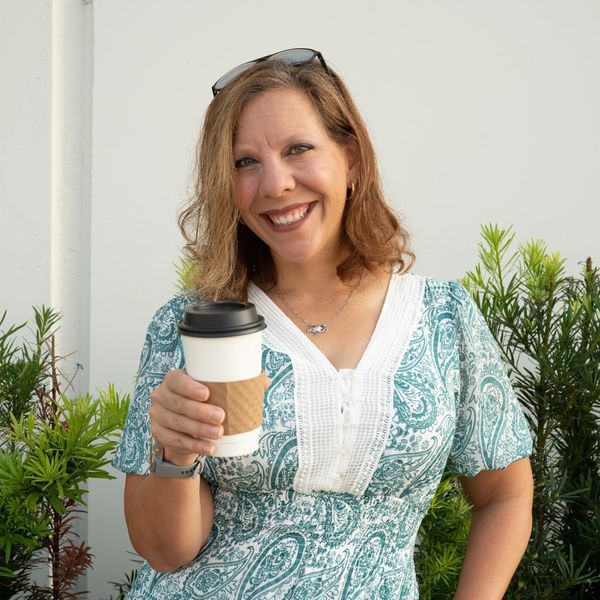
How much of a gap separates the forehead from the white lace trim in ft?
1.48

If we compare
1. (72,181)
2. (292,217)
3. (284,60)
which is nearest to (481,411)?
(292,217)

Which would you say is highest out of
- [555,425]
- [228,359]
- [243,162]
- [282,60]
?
[282,60]

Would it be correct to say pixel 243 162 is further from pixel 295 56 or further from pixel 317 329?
pixel 317 329

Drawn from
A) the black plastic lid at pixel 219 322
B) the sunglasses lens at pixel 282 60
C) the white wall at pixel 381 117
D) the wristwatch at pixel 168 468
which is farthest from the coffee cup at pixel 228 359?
the white wall at pixel 381 117

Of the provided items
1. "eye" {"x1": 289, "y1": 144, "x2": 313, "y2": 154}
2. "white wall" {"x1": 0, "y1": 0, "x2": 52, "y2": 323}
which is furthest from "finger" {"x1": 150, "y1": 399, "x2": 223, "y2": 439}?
"white wall" {"x1": 0, "y1": 0, "x2": 52, "y2": 323}

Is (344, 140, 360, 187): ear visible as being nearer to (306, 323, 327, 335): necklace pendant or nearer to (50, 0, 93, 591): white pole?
(306, 323, 327, 335): necklace pendant

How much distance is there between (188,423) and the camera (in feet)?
3.50

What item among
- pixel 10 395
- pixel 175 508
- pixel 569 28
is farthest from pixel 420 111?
pixel 175 508

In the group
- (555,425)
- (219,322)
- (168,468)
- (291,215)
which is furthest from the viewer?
(555,425)

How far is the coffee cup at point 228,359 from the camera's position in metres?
1.03

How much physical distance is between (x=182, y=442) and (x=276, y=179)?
0.65 meters

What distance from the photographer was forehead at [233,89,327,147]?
62.3 inches

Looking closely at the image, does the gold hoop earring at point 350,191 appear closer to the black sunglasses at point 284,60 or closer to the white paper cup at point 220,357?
the black sunglasses at point 284,60

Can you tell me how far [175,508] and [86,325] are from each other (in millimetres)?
1855
